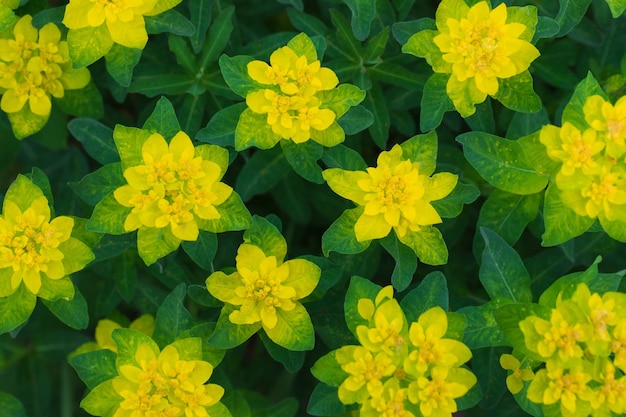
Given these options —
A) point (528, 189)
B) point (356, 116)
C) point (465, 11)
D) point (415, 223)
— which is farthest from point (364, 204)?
point (465, 11)

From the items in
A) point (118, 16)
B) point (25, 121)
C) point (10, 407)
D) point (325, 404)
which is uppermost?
point (118, 16)

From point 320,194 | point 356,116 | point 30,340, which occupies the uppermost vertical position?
point 356,116

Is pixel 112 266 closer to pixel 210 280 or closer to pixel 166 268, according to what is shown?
pixel 166 268

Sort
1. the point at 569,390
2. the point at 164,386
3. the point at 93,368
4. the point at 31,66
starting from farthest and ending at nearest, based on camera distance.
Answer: the point at 31,66 → the point at 93,368 → the point at 164,386 → the point at 569,390

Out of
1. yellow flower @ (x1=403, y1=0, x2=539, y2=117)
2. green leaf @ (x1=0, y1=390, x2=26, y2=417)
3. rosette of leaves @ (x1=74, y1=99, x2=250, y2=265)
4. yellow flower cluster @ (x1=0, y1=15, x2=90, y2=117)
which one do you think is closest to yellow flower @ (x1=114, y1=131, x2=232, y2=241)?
rosette of leaves @ (x1=74, y1=99, x2=250, y2=265)

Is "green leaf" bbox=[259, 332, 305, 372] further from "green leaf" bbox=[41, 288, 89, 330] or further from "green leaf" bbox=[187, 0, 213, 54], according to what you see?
"green leaf" bbox=[187, 0, 213, 54]

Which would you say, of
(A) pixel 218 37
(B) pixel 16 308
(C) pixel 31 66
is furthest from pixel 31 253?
(A) pixel 218 37

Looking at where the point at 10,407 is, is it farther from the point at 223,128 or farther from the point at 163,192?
the point at 223,128
